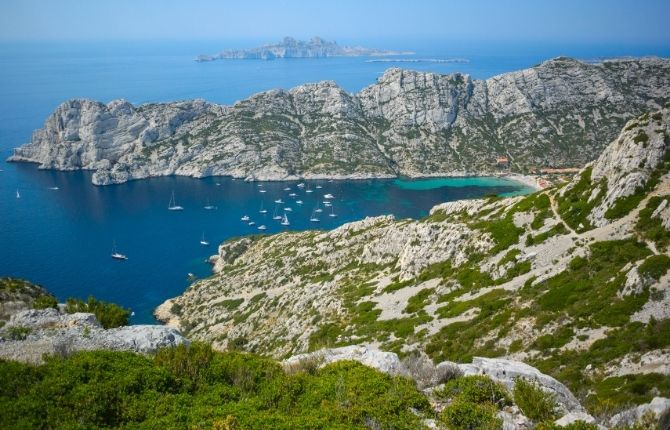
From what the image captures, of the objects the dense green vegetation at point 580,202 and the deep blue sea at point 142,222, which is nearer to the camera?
the dense green vegetation at point 580,202

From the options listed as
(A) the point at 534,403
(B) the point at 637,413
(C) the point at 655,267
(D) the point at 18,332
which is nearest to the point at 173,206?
(D) the point at 18,332

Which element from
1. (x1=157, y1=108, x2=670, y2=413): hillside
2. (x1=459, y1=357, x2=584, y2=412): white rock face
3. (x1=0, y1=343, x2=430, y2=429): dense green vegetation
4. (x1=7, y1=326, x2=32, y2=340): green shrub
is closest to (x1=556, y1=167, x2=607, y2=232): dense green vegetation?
(x1=157, y1=108, x2=670, y2=413): hillside

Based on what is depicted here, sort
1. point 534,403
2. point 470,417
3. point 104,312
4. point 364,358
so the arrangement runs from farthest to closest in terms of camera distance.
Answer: point 104,312 → point 364,358 → point 534,403 → point 470,417

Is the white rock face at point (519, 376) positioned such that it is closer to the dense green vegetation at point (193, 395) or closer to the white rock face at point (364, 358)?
the white rock face at point (364, 358)

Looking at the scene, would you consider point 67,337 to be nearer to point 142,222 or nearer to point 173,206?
point 142,222

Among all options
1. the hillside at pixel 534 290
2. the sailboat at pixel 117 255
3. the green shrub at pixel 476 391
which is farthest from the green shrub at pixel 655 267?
the sailboat at pixel 117 255

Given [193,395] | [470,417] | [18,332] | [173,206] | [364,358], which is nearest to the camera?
[470,417]

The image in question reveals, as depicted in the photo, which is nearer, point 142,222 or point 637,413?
point 637,413
